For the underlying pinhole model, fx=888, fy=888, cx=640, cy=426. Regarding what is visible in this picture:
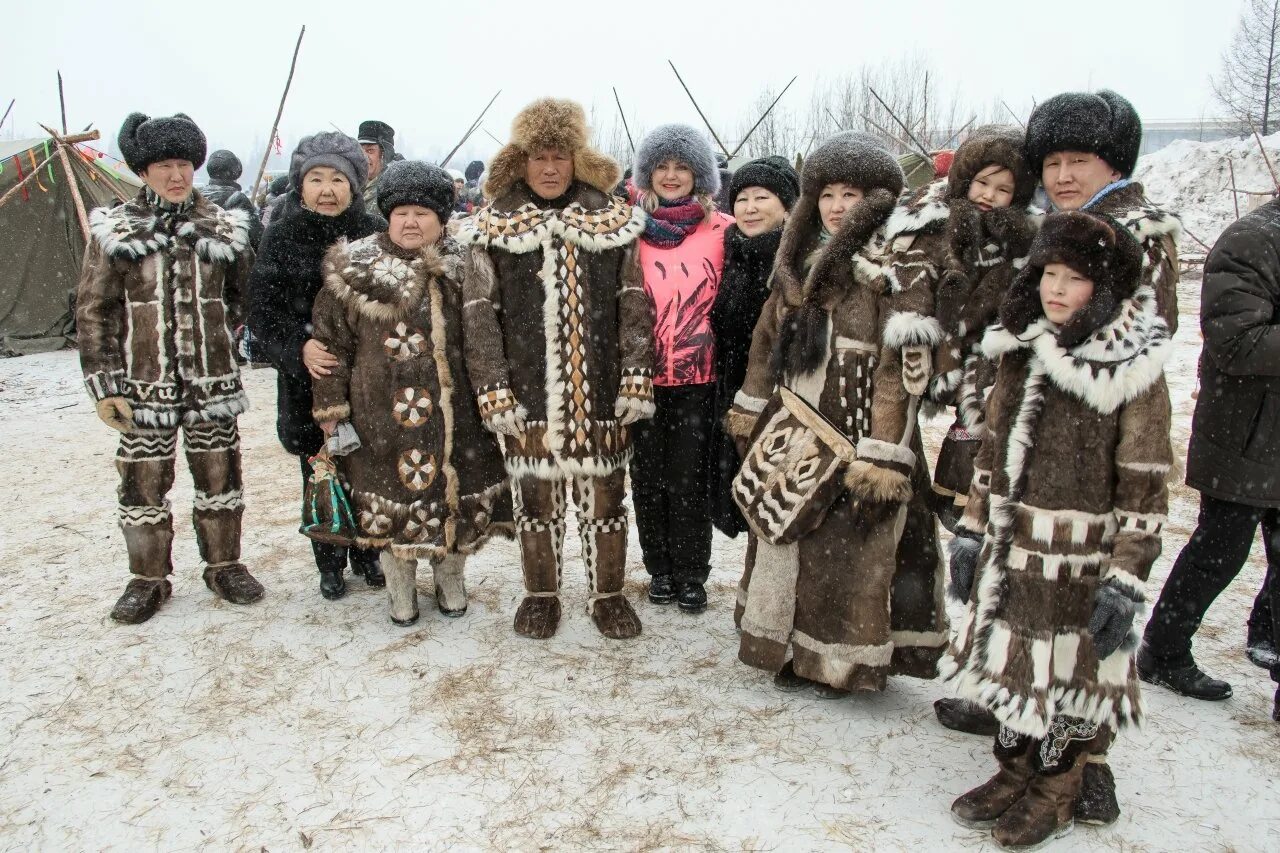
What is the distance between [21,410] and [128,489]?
5.01m

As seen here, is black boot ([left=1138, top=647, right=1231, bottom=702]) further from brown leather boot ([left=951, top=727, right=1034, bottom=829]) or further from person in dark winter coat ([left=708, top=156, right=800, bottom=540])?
person in dark winter coat ([left=708, top=156, right=800, bottom=540])

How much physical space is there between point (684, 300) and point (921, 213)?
106 cm

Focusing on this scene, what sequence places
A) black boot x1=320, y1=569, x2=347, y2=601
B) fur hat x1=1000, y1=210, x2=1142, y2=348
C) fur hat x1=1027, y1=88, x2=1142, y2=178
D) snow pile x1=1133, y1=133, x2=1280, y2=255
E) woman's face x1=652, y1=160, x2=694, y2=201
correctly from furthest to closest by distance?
snow pile x1=1133, y1=133, x2=1280, y2=255 → black boot x1=320, y1=569, x2=347, y2=601 → woman's face x1=652, y1=160, x2=694, y2=201 → fur hat x1=1027, y1=88, x2=1142, y2=178 → fur hat x1=1000, y1=210, x2=1142, y2=348

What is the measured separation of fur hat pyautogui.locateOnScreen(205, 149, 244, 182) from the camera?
901cm

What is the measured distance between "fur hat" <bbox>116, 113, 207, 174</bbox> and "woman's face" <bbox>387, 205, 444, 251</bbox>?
0.85 metres

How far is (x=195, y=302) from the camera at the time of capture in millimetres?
3559

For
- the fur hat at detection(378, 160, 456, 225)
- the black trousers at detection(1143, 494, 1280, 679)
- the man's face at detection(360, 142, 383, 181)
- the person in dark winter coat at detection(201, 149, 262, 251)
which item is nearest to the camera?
the black trousers at detection(1143, 494, 1280, 679)

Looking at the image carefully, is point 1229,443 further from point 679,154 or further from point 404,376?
point 404,376

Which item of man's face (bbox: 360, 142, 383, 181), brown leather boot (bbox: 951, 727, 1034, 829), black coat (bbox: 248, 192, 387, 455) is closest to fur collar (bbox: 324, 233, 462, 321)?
black coat (bbox: 248, 192, 387, 455)

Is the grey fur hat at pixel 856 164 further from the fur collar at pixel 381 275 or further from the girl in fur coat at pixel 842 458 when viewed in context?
the fur collar at pixel 381 275

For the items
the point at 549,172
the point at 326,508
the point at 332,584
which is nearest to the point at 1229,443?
the point at 549,172

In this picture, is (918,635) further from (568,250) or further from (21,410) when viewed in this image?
(21,410)

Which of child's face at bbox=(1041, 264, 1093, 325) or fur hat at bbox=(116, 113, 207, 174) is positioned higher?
fur hat at bbox=(116, 113, 207, 174)

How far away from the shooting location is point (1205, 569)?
9.91ft
